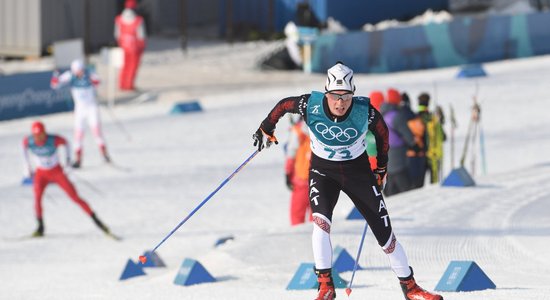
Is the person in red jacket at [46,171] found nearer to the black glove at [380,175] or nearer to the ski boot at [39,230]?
the ski boot at [39,230]

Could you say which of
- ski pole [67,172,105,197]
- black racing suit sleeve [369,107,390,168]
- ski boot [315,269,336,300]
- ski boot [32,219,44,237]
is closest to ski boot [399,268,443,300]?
ski boot [315,269,336,300]

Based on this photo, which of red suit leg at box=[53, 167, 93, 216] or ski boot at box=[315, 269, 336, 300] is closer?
ski boot at box=[315, 269, 336, 300]

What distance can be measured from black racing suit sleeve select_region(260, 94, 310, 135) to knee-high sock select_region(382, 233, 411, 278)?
106 centimetres

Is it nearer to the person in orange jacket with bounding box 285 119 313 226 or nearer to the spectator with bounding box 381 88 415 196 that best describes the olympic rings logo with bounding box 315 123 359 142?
the person in orange jacket with bounding box 285 119 313 226

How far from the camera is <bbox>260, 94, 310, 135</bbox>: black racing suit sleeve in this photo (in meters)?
9.03

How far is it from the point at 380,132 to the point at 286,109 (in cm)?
68

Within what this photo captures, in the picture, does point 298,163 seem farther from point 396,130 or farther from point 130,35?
point 130,35

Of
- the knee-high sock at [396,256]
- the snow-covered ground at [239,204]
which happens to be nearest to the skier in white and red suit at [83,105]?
the snow-covered ground at [239,204]

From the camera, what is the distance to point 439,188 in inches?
607

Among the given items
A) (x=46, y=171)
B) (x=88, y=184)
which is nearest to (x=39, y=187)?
(x=46, y=171)

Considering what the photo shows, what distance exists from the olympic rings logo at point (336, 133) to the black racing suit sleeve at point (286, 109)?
0.16 meters

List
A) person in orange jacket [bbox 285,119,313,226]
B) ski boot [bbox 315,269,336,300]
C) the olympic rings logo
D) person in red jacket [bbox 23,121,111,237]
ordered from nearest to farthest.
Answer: the olympic rings logo → ski boot [bbox 315,269,336,300] → person in orange jacket [bbox 285,119,313,226] → person in red jacket [bbox 23,121,111,237]

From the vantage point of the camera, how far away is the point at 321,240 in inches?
353

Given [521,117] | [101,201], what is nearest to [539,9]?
[521,117]
